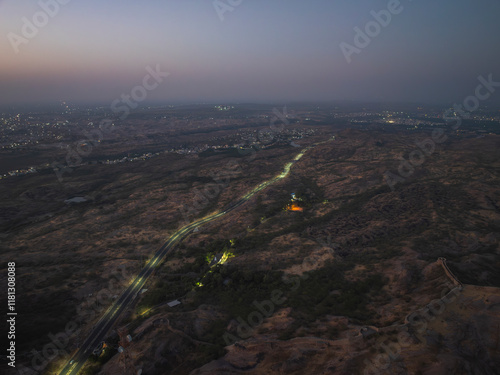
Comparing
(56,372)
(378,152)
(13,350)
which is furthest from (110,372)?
(378,152)

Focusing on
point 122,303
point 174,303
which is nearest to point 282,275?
point 174,303

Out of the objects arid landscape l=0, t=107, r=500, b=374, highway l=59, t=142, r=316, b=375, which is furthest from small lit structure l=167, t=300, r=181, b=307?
highway l=59, t=142, r=316, b=375

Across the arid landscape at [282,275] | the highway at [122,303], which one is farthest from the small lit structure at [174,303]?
the highway at [122,303]

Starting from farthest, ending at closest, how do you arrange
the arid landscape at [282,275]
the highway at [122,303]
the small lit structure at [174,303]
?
the small lit structure at [174,303], the highway at [122,303], the arid landscape at [282,275]

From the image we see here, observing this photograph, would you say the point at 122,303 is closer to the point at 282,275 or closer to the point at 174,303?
the point at 174,303

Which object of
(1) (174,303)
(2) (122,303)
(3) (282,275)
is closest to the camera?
(1) (174,303)

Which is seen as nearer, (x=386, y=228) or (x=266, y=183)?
(x=386, y=228)

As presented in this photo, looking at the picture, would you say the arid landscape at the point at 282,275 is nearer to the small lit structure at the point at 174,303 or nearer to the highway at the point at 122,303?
the small lit structure at the point at 174,303

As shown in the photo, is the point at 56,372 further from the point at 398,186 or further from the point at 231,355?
the point at 398,186

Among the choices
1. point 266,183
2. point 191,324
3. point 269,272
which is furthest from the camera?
point 266,183

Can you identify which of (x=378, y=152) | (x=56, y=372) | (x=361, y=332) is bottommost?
(x=56, y=372)

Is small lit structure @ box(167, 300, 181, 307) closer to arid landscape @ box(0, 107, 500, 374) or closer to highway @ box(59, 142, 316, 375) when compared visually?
arid landscape @ box(0, 107, 500, 374)
